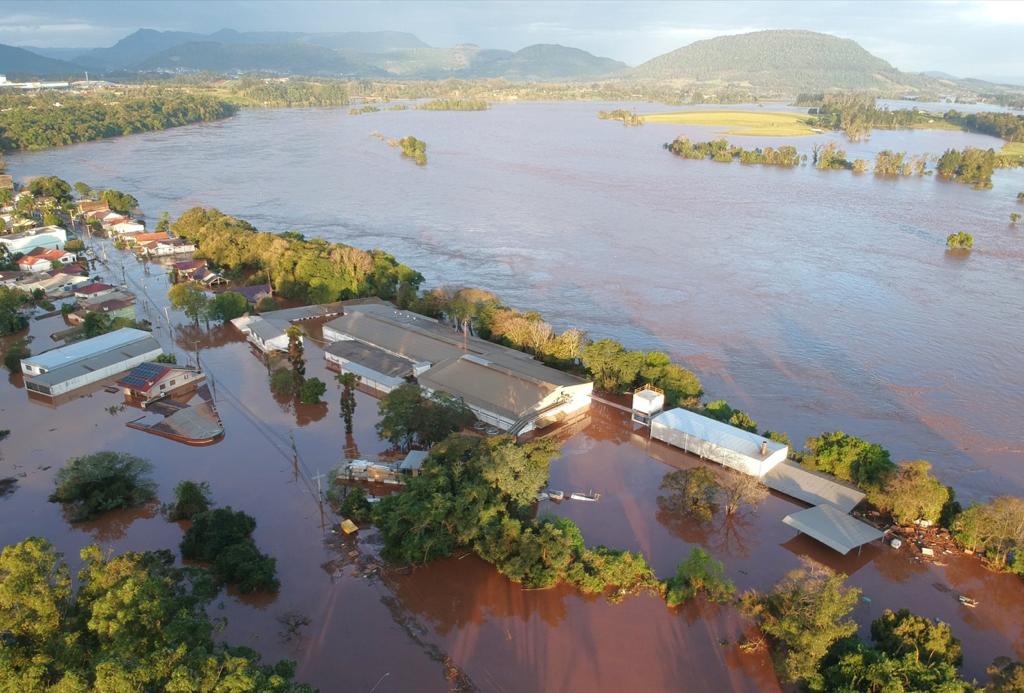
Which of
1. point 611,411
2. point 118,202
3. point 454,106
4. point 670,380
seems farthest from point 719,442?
point 454,106

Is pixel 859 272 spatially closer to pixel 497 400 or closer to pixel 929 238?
pixel 929 238

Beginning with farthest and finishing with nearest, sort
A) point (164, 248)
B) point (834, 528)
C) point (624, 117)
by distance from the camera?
point (624, 117) < point (164, 248) < point (834, 528)

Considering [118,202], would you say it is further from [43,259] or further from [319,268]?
[319,268]

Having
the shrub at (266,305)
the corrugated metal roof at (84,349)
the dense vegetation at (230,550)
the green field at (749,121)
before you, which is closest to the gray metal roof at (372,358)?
the shrub at (266,305)

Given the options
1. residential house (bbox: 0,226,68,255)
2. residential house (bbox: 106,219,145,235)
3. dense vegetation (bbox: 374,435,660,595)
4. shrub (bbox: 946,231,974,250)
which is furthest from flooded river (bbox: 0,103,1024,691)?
residential house (bbox: 0,226,68,255)

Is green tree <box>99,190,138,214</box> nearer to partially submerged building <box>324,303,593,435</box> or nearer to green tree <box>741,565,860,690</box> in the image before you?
partially submerged building <box>324,303,593,435</box>

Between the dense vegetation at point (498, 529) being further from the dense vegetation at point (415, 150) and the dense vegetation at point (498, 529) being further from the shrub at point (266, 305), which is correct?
the dense vegetation at point (415, 150)
